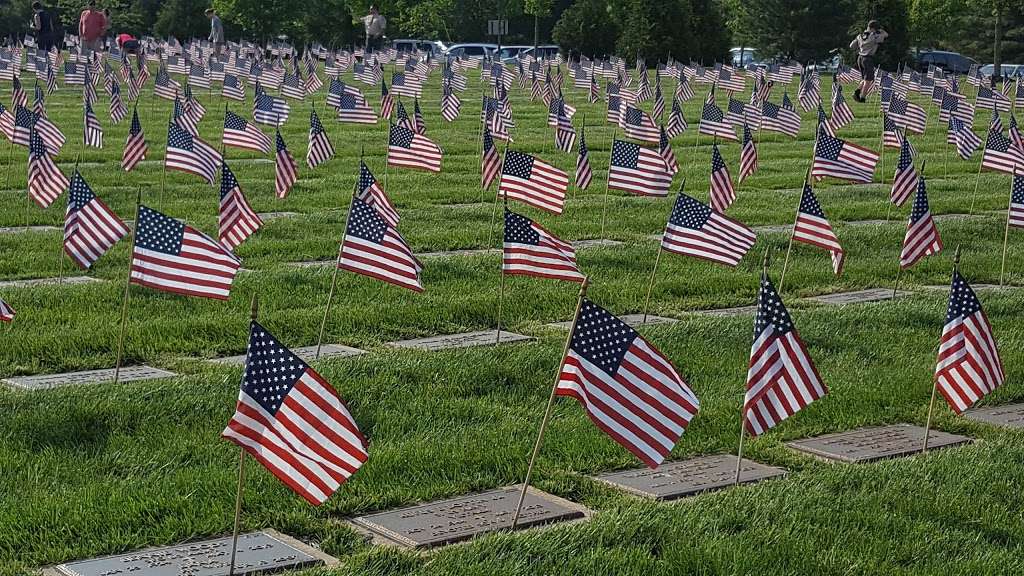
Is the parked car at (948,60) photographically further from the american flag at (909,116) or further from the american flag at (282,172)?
the american flag at (282,172)

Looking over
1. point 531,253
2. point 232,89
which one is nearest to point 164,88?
point 232,89

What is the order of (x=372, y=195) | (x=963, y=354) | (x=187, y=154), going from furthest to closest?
(x=187, y=154)
(x=372, y=195)
(x=963, y=354)

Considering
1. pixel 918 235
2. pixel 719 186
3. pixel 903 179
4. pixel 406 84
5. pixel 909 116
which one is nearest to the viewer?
pixel 918 235

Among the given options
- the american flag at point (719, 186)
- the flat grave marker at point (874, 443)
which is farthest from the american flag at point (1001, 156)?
the flat grave marker at point (874, 443)

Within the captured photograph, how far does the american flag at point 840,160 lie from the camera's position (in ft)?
53.9

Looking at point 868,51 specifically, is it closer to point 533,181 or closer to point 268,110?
point 268,110

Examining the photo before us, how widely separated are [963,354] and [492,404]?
261 cm

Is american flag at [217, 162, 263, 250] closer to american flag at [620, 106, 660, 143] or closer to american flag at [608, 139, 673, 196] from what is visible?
american flag at [608, 139, 673, 196]

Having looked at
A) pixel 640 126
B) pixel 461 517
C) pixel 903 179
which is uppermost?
pixel 903 179

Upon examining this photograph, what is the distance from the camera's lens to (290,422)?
20.3 ft

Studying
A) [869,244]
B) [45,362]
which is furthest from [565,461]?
[869,244]

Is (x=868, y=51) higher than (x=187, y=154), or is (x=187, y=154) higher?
(x=187, y=154)

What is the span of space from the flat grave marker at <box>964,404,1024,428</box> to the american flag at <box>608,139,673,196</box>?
6706 millimetres

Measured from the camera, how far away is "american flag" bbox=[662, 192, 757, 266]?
11.9 meters
